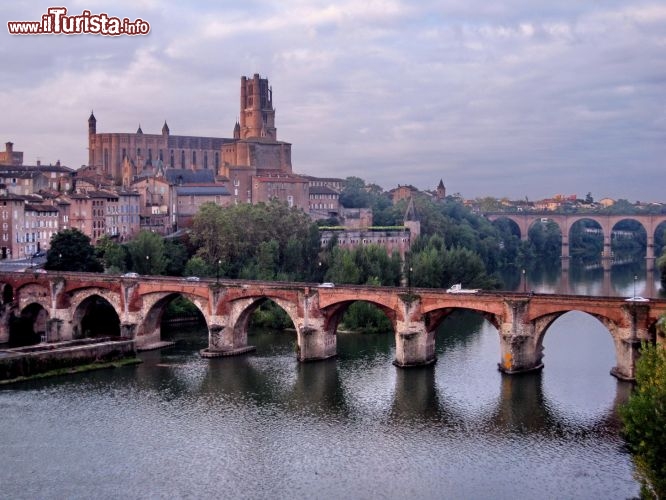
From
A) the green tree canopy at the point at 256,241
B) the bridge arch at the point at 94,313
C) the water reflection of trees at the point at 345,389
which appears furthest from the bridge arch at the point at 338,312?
the green tree canopy at the point at 256,241

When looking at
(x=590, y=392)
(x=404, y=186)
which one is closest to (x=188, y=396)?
(x=590, y=392)

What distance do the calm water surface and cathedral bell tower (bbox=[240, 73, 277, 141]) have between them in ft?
203

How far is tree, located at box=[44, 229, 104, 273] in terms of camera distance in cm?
6544

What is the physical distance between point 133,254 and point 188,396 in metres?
30.2

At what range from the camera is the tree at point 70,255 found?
2576 inches

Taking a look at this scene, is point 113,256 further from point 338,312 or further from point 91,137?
point 91,137

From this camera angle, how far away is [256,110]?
109m

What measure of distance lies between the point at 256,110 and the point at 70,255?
47.8m

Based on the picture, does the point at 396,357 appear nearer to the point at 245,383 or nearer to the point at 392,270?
the point at 245,383

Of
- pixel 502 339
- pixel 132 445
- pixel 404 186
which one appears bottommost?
pixel 132 445

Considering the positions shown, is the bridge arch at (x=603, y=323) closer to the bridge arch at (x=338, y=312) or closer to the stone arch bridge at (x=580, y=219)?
the bridge arch at (x=338, y=312)

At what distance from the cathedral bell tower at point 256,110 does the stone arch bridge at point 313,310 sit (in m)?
51.9

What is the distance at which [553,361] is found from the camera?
47.3 metres

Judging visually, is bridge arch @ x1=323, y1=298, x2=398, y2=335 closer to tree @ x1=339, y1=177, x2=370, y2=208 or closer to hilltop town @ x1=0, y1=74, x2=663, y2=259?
hilltop town @ x1=0, y1=74, x2=663, y2=259
